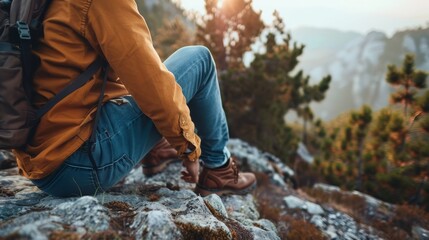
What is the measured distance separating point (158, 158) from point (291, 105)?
21.1 feet

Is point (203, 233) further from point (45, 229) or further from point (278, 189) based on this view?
point (278, 189)

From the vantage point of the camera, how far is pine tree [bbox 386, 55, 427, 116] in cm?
668

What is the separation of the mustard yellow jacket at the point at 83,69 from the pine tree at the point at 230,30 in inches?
252

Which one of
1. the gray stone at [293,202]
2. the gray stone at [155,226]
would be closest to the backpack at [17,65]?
the gray stone at [155,226]

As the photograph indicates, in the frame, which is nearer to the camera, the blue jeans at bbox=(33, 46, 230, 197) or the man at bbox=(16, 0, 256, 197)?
the man at bbox=(16, 0, 256, 197)

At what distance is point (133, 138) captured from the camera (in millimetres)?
1922

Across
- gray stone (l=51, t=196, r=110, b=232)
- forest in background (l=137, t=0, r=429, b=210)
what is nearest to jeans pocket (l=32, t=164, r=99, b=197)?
gray stone (l=51, t=196, r=110, b=232)

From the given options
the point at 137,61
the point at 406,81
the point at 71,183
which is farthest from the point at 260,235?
the point at 406,81

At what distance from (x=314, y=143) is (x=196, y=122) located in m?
9.91

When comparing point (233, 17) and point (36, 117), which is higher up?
point (233, 17)

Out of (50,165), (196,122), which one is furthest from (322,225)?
(50,165)

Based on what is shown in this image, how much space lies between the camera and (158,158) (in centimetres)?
331

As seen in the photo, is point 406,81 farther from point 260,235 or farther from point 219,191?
point 260,235

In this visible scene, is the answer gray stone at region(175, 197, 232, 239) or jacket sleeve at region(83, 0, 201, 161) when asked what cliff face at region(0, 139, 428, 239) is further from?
jacket sleeve at region(83, 0, 201, 161)
